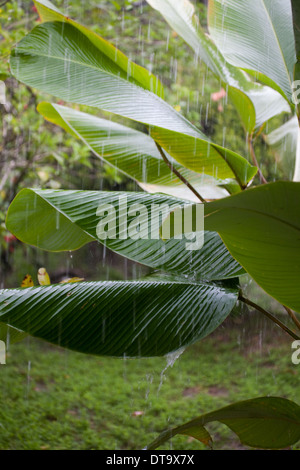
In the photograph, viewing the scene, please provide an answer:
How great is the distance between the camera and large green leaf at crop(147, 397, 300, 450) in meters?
0.69

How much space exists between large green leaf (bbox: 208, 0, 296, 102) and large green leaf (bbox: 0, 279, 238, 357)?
47cm

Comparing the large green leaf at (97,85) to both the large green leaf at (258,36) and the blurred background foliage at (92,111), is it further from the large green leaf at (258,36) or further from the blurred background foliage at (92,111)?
the blurred background foliage at (92,111)

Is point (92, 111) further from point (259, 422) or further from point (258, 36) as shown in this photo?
point (259, 422)

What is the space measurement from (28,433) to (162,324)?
2096mm

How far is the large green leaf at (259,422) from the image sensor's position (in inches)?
27.1

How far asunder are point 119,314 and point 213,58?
63 centimetres

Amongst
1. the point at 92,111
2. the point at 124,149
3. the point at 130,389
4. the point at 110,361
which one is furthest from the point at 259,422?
the point at 110,361

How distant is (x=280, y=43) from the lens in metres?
Answer: 0.94

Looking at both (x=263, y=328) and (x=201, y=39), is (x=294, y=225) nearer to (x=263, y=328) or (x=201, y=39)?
(x=201, y=39)

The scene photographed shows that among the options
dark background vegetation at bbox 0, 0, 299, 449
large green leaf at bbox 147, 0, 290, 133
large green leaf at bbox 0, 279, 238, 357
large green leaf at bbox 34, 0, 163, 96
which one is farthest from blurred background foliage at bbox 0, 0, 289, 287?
large green leaf at bbox 0, 279, 238, 357

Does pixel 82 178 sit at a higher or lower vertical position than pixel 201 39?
lower

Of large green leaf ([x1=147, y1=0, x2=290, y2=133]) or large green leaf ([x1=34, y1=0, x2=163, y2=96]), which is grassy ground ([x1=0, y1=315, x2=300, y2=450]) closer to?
large green leaf ([x1=147, y1=0, x2=290, y2=133])
